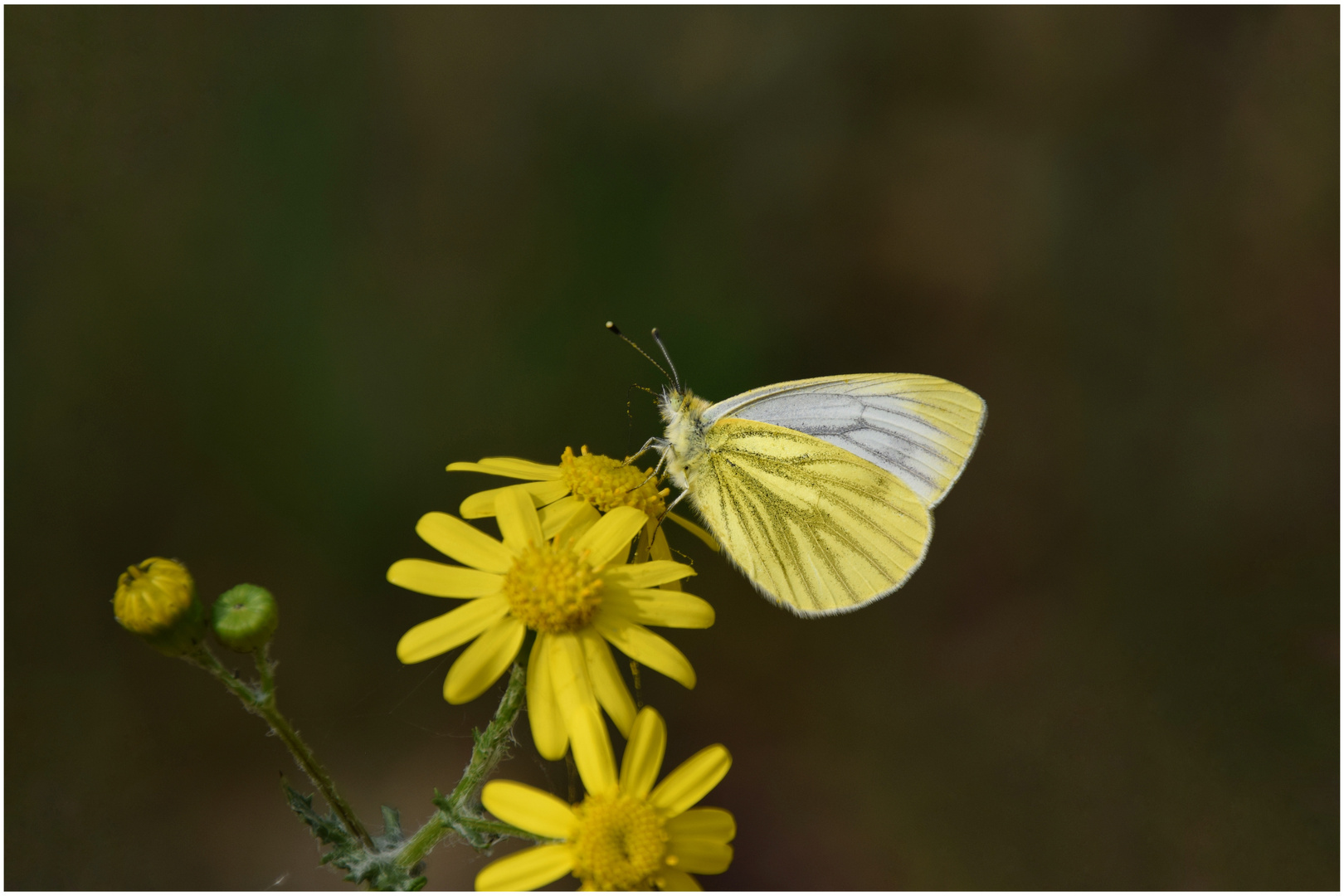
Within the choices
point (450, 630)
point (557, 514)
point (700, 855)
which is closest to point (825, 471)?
point (557, 514)

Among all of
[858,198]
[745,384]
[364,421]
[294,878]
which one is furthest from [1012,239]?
[294,878]

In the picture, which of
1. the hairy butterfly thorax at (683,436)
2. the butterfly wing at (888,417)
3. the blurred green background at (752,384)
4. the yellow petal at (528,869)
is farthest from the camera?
the blurred green background at (752,384)

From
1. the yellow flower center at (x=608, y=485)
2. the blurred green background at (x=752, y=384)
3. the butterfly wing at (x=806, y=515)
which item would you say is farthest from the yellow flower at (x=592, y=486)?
the blurred green background at (x=752, y=384)

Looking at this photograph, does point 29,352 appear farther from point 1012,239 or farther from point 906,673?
point 1012,239

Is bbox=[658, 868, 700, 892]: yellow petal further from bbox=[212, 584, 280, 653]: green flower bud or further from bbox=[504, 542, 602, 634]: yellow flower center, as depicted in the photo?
bbox=[212, 584, 280, 653]: green flower bud

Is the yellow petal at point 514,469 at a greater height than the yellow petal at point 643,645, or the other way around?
the yellow petal at point 514,469

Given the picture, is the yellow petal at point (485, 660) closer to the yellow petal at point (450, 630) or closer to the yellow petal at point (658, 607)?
the yellow petal at point (450, 630)
